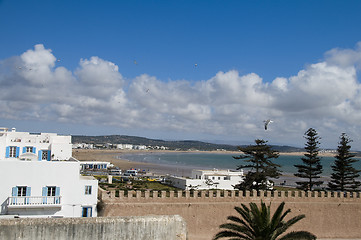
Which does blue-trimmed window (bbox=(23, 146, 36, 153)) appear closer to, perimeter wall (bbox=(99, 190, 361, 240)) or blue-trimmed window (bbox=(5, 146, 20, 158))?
blue-trimmed window (bbox=(5, 146, 20, 158))

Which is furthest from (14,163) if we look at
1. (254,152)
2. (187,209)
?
(254,152)

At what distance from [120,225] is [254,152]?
59.1 ft

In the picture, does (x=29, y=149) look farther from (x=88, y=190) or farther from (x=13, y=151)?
(x=88, y=190)

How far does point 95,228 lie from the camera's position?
24.2ft

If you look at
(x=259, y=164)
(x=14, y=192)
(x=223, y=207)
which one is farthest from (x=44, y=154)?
(x=259, y=164)

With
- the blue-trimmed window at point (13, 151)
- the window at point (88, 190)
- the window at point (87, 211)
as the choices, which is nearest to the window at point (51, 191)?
the window at point (88, 190)

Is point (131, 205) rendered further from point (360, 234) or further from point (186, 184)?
point (186, 184)

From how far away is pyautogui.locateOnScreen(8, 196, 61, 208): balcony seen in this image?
14750mm

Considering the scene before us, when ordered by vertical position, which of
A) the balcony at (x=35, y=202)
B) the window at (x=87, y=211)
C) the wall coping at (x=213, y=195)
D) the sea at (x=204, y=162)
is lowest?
the window at (x=87, y=211)

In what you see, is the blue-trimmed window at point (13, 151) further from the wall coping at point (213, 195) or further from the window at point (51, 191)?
the wall coping at point (213, 195)

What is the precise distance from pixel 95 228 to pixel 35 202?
9204 mm

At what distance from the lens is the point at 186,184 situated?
36.4 metres

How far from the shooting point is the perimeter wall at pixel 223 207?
16.5 metres

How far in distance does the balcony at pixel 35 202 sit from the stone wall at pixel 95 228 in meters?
8.63
